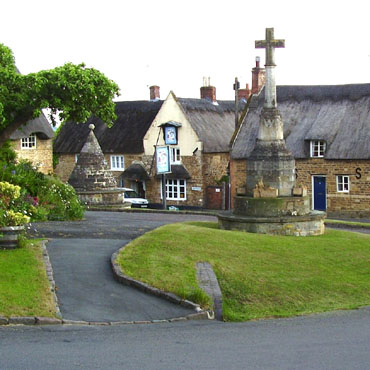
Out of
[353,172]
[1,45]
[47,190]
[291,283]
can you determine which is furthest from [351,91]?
[291,283]

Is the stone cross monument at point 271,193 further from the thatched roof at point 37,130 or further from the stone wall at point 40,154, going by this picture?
the stone wall at point 40,154

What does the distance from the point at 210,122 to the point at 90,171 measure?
1987 centimetres

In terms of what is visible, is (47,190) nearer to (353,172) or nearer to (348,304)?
(348,304)

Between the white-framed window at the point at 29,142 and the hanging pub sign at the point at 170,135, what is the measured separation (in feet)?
32.4

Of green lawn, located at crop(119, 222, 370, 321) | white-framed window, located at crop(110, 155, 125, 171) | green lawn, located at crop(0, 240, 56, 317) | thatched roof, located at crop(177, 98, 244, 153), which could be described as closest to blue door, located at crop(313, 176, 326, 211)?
thatched roof, located at crop(177, 98, 244, 153)

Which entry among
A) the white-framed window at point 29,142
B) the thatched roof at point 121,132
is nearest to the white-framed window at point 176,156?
the thatched roof at point 121,132

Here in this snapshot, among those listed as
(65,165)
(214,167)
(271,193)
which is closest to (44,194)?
(271,193)

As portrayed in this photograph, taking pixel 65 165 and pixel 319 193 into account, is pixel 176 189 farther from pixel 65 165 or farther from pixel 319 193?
pixel 319 193

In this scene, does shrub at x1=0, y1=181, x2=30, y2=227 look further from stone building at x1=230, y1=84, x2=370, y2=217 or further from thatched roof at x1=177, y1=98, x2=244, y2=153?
thatched roof at x1=177, y1=98, x2=244, y2=153

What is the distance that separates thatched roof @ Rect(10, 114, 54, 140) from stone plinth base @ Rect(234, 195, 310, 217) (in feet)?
87.7

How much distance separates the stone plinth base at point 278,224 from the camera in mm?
21344

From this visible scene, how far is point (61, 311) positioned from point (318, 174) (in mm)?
31908

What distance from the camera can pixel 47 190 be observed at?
24484mm

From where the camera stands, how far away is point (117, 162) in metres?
55.1
